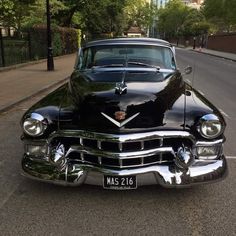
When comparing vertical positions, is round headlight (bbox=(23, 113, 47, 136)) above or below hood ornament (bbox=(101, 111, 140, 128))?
below

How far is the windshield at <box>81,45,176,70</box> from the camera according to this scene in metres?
5.98

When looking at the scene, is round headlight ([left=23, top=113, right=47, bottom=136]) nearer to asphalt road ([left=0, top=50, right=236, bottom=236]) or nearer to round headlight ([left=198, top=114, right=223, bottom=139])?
asphalt road ([left=0, top=50, right=236, bottom=236])

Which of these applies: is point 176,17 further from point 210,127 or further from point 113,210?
point 113,210

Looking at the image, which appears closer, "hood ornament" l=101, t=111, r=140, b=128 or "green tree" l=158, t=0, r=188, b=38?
"hood ornament" l=101, t=111, r=140, b=128

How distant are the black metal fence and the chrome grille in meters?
15.5

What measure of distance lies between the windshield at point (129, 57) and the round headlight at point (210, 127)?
1810 mm

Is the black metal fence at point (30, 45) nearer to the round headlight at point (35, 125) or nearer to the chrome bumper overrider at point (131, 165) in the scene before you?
the round headlight at point (35, 125)

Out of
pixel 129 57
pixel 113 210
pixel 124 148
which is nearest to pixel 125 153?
pixel 124 148

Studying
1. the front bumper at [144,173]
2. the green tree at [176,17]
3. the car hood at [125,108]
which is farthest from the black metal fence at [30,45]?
the green tree at [176,17]

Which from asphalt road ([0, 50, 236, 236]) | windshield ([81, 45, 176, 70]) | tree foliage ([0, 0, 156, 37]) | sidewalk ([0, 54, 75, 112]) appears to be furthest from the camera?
tree foliage ([0, 0, 156, 37])

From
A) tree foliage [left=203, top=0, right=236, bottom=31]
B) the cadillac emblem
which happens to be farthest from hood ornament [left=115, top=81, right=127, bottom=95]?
tree foliage [left=203, top=0, right=236, bottom=31]

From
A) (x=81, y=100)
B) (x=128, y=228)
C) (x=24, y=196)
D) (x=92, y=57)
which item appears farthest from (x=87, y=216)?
(x=92, y=57)

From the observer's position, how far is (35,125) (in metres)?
4.37

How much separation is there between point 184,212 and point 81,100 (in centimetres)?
162
